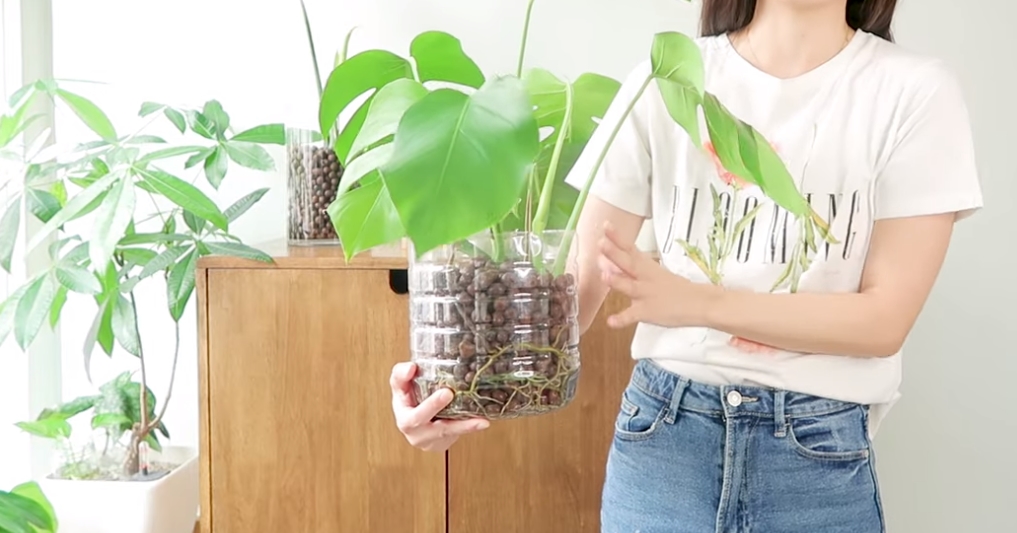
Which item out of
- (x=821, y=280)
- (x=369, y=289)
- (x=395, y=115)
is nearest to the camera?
(x=395, y=115)

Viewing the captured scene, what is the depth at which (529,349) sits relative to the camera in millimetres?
788

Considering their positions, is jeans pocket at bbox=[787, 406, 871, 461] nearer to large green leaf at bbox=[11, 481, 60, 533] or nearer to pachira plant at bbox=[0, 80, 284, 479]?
pachira plant at bbox=[0, 80, 284, 479]

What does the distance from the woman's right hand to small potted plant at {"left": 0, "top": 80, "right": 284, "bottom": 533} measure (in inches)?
21.8

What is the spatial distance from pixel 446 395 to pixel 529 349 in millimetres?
76

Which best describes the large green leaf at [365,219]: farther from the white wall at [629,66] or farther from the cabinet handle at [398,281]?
the white wall at [629,66]

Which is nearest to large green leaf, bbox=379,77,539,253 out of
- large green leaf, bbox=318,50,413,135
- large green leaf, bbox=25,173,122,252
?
large green leaf, bbox=318,50,413,135

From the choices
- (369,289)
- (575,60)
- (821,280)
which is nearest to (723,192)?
(821,280)

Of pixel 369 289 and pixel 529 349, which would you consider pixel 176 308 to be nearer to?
pixel 369 289

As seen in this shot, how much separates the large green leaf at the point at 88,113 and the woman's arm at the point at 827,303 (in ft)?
3.16

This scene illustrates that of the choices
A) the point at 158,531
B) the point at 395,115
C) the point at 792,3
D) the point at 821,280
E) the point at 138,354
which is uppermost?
the point at 792,3

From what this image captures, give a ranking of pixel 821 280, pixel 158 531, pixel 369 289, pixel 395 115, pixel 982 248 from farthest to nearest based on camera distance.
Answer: pixel 982 248, pixel 158 531, pixel 369 289, pixel 821 280, pixel 395 115

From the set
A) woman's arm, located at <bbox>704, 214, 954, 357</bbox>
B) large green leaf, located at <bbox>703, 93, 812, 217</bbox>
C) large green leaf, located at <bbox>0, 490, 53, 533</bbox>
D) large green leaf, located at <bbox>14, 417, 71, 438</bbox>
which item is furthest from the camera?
large green leaf, located at <bbox>14, 417, 71, 438</bbox>

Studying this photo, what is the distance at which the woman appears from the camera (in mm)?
990

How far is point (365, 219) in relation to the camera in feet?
2.73
